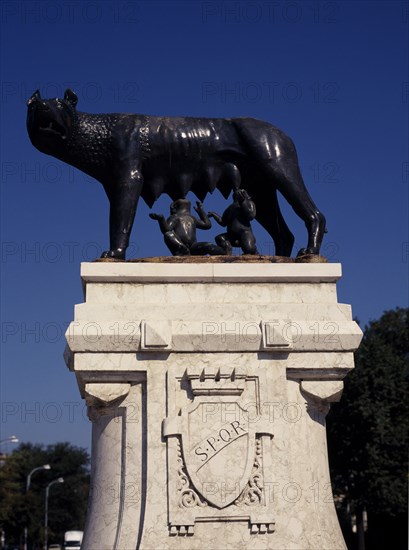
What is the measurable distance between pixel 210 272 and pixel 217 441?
195cm

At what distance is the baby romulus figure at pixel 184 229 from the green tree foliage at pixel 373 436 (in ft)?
79.2

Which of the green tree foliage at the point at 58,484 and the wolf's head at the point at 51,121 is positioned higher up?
the wolf's head at the point at 51,121

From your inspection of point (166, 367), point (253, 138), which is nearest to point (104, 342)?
point (166, 367)

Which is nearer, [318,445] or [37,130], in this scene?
[318,445]

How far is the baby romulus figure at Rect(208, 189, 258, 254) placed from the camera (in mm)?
10758

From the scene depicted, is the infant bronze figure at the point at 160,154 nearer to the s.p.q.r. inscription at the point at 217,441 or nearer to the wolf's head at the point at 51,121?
the wolf's head at the point at 51,121

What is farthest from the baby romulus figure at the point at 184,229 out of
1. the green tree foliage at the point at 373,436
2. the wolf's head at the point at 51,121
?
the green tree foliage at the point at 373,436

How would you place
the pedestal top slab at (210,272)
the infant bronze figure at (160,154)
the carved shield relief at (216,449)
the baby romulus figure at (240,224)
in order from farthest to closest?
the baby romulus figure at (240,224) → the infant bronze figure at (160,154) → the pedestal top slab at (210,272) → the carved shield relief at (216,449)

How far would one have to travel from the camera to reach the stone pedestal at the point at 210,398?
891 cm

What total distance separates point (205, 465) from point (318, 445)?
1.43 metres

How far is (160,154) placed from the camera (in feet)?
35.4

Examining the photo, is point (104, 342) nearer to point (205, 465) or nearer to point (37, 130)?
point (205, 465)

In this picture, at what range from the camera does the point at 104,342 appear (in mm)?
9320

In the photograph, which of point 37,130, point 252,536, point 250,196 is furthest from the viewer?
point 250,196
